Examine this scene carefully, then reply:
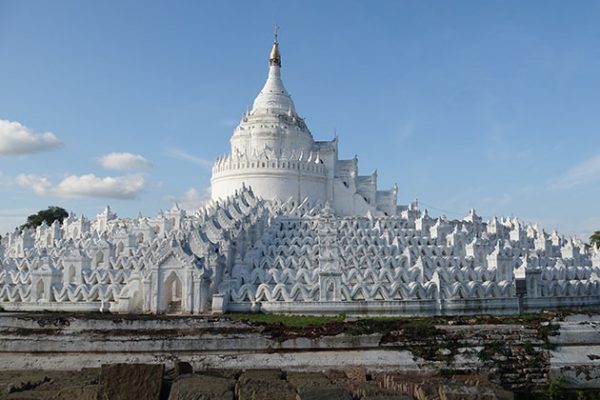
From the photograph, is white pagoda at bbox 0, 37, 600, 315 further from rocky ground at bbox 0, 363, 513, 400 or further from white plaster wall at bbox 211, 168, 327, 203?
rocky ground at bbox 0, 363, 513, 400

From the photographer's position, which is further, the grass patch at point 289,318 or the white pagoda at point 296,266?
the white pagoda at point 296,266

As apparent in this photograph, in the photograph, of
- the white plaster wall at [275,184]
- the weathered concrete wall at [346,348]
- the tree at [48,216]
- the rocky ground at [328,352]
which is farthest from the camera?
the tree at [48,216]

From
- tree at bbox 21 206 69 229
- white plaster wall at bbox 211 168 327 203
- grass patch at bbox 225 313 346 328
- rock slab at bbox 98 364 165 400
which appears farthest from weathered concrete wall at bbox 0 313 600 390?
tree at bbox 21 206 69 229

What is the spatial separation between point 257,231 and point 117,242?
8484 mm

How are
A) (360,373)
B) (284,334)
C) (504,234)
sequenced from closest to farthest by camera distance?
(360,373), (284,334), (504,234)

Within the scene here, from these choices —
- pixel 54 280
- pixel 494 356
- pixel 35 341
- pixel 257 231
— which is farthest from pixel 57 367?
pixel 257 231

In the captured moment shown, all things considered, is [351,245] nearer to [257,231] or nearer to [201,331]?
[257,231]

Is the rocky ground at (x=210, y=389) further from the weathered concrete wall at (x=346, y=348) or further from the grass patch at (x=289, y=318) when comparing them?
the grass patch at (x=289, y=318)

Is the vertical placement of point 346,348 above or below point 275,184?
below

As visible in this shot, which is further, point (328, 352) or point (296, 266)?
point (296, 266)

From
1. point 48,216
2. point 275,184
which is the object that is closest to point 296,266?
point 275,184

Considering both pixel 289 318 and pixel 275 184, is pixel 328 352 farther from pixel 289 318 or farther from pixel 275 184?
pixel 275 184

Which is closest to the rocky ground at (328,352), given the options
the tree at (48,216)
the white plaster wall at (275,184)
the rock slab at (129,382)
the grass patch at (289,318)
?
the rock slab at (129,382)

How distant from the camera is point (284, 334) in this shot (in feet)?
52.9
